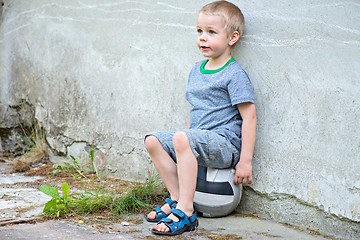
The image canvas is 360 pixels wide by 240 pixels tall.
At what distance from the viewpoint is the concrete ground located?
2291 millimetres

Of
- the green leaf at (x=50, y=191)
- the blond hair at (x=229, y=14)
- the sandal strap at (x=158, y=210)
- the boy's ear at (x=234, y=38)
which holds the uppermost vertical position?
the blond hair at (x=229, y=14)

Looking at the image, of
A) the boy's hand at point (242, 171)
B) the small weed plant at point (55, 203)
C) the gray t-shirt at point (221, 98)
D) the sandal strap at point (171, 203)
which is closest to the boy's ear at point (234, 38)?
the gray t-shirt at point (221, 98)

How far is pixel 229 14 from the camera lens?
2.66 m

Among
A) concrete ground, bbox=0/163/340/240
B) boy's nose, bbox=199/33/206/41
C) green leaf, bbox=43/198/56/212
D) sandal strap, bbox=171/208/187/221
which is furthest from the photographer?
boy's nose, bbox=199/33/206/41

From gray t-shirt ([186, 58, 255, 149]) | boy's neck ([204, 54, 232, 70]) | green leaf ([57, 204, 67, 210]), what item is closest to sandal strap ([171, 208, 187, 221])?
gray t-shirt ([186, 58, 255, 149])

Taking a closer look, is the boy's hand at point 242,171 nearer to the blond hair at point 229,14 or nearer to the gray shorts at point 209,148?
the gray shorts at point 209,148

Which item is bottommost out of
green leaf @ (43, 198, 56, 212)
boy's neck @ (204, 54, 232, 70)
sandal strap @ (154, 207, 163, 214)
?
sandal strap @ (154, 207, 163, 214)

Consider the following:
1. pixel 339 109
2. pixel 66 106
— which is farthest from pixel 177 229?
pixel 66 106

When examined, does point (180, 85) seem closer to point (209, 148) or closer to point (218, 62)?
point (218, 62)

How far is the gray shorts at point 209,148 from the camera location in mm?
2512

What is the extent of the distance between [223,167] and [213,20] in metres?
0.89

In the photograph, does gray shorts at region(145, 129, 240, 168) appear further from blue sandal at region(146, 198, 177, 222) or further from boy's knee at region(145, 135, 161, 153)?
blue sandal at region(146, 198, 177, 222)

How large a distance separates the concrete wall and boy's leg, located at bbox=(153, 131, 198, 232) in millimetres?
458

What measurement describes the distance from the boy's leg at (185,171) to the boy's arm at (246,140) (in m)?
0.31
